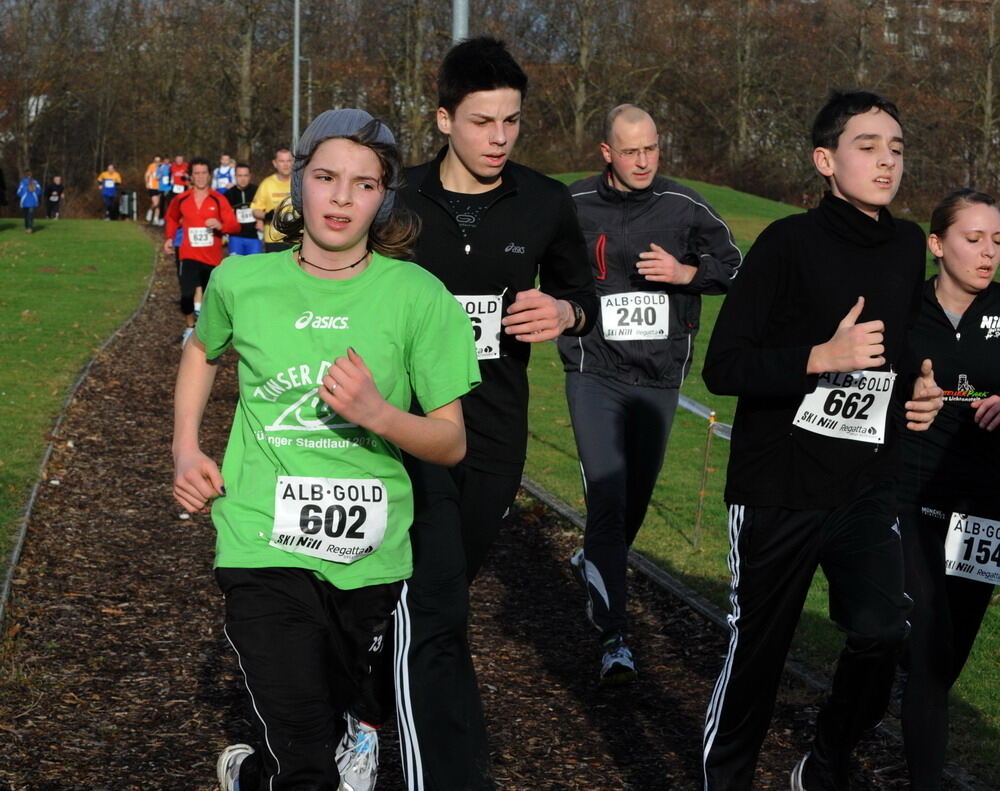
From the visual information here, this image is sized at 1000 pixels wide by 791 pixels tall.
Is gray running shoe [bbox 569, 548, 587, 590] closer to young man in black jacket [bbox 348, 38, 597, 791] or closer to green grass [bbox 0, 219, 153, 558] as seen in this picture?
young man in black jacket [bbox 348, 38, 597, 791]

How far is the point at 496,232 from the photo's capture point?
14.9 ft

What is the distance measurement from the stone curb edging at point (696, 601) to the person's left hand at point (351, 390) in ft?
9.23

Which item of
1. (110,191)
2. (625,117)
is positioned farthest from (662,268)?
(110,191)

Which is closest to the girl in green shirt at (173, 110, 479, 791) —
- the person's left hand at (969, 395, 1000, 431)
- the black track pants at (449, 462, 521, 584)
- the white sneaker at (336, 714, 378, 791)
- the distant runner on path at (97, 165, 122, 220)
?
the white sneaker at (336, 714, 378, 791)

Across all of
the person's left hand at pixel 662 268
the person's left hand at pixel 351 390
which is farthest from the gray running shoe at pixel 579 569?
the person's left hand at pixel 351 390

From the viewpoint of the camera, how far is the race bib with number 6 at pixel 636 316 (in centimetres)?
636

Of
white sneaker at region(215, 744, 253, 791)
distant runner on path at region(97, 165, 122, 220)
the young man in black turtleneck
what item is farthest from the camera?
distant runner on path at region(97, 165, 122, 220)

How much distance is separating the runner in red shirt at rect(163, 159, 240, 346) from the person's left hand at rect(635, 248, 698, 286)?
11.4m

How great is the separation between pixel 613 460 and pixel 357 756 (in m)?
2.48

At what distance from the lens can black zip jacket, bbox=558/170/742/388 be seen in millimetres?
6391

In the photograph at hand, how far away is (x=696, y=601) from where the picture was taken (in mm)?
7148

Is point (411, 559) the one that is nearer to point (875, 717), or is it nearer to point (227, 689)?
point (875, 717)

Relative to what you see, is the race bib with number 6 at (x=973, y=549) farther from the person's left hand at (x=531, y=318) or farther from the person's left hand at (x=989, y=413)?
the person's left hand at (x=531, y=318)

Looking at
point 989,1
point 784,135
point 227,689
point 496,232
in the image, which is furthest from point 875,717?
point 784,135
